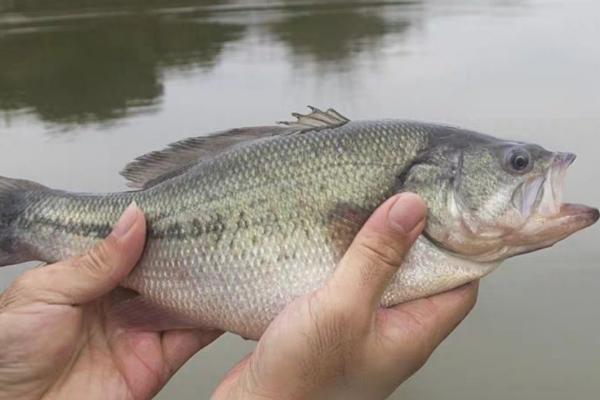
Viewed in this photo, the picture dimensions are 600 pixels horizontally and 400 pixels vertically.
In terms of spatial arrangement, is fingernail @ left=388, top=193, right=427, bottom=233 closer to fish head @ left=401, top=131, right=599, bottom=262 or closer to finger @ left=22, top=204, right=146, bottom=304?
fish head @ left=401, top=131, right=599, bottom=262

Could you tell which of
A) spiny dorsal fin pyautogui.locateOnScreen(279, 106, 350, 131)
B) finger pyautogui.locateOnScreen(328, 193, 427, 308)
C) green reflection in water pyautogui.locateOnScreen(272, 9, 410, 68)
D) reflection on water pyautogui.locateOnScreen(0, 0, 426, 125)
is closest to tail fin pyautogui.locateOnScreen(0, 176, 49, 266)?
spiny dorsal fin pyautogui.locateOnScreen(279, 106, 350, 131)

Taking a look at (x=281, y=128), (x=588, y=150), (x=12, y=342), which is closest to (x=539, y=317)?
(x=588, y=150)

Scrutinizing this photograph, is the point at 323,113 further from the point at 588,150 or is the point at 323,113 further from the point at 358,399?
the point at 588,150

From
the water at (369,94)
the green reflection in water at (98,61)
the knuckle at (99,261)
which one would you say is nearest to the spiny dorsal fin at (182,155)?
the knuckle at (99,261)

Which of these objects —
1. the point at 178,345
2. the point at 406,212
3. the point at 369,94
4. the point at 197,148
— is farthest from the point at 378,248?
the point at 369,94

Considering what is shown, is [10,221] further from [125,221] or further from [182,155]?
[182,155]

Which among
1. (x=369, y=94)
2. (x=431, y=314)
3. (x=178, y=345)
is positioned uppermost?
(x=431, y=314)
